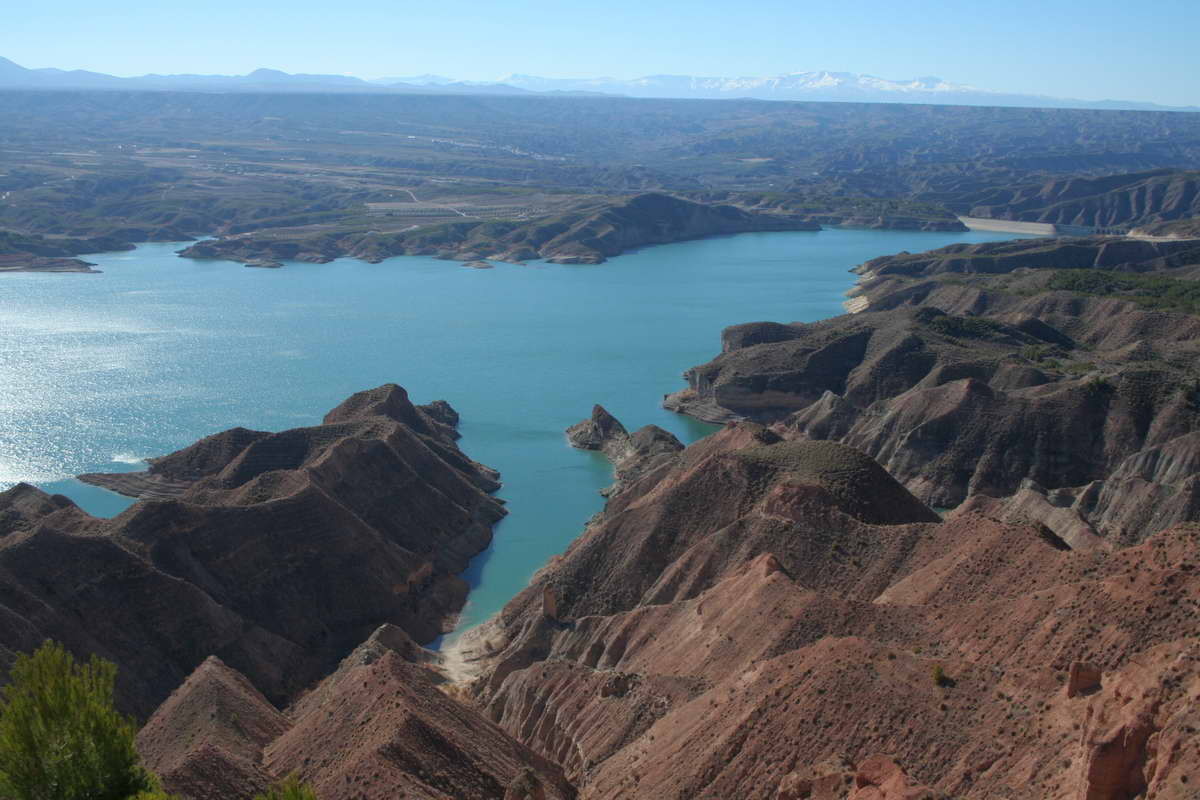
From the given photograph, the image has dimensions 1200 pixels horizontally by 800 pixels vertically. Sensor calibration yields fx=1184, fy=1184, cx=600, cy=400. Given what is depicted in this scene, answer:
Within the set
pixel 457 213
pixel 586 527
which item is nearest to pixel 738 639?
pixel 586 527

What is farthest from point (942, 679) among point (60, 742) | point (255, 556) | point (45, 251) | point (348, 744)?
point (45, 251)

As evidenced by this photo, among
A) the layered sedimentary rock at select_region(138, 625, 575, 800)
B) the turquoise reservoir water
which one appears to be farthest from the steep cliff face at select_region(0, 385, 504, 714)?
the layered sedimentary rock at select_region(138, 625, 575, 800)

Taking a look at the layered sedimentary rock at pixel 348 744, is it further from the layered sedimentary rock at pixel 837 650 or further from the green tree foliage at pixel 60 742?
the green tree foliage at pixel 60 742

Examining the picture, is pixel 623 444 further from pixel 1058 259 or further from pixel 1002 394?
pixel 1058 259

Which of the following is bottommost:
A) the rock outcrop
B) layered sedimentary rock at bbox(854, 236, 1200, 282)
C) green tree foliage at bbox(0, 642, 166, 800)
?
the rock outcrop

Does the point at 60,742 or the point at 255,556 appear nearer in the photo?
the point at 60,742

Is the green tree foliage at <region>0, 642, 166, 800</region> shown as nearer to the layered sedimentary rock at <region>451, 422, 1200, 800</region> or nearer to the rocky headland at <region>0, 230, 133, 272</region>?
the layered sedimentary rock at <region>451, 422, 1200, 800</region>
